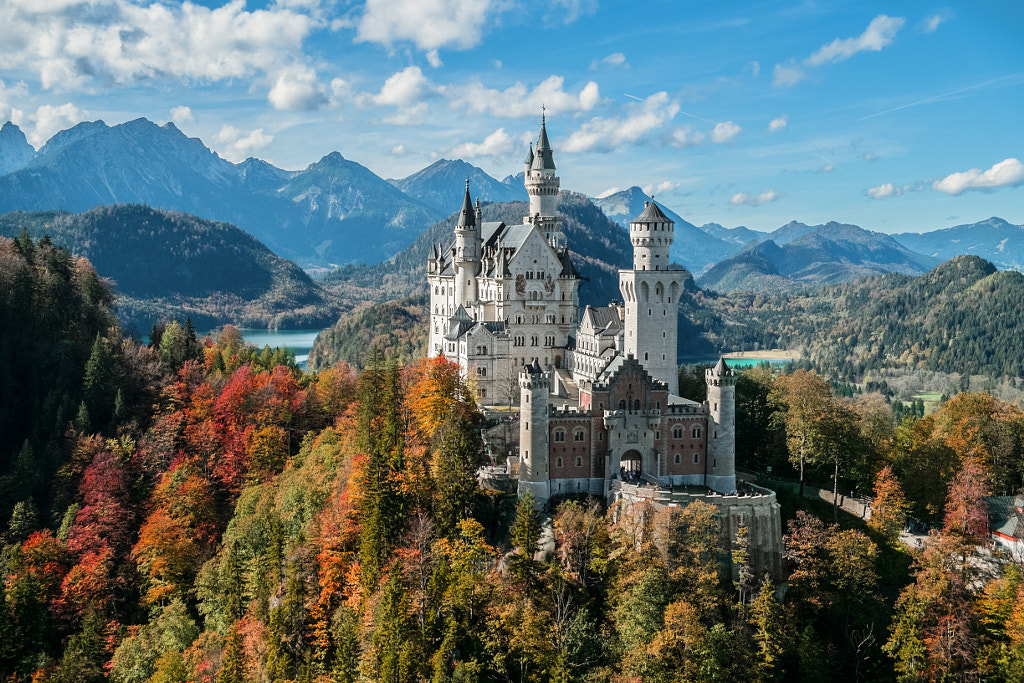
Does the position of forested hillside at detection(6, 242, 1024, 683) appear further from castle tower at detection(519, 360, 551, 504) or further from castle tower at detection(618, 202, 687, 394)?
castle tower at detection(618, 202, 687, 394)

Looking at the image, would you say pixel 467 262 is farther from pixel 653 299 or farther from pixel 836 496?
pixel 836 496

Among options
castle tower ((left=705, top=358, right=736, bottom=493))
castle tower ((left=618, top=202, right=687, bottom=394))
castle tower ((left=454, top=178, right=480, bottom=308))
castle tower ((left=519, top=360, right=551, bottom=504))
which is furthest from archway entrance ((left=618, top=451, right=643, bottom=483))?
castle tower ((left=454, top=178, right=480, bottom=308))

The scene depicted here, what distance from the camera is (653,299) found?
238 ft

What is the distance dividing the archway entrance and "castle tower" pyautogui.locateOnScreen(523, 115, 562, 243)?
3549cm

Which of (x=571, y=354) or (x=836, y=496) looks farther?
(x=571, y=354)

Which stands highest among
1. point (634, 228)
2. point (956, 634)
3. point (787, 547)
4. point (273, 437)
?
point (634, 228)

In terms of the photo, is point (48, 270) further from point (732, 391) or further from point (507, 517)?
point (732, 391)

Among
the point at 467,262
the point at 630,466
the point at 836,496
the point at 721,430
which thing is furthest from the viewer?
the point at 467,262

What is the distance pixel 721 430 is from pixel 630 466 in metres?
7.12

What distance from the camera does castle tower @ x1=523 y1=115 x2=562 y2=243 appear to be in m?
94.4

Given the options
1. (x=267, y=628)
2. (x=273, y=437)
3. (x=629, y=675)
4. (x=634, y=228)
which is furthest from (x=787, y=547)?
(x=273, y=437)

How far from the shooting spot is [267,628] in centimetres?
6322

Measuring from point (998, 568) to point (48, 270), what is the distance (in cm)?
10579

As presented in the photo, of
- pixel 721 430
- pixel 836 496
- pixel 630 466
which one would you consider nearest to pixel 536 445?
pixel 630 466
